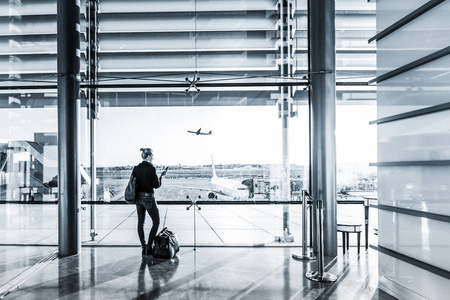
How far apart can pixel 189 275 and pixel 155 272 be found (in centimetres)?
51

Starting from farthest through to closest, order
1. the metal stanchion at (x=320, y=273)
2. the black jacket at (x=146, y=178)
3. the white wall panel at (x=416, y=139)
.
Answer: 1. the black jacket at (x=146, y=178)
2. the metal stanchion at (x=320, y=273)
3. the white wall panel at (x=416, y=139)

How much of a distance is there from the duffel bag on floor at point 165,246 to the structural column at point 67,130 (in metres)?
1.49

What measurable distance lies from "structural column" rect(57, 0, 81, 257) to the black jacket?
114 cm

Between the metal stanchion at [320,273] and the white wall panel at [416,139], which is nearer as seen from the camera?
the white wall panel at [416,139]

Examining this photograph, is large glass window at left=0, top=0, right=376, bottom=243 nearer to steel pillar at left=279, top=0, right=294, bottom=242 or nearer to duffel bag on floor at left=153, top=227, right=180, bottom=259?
steel pillar at left=279, top=0, right=294, bottom=242

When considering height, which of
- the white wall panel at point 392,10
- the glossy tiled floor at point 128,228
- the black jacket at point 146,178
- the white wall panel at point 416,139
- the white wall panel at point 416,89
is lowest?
the glossy tiled floor at point 128,228

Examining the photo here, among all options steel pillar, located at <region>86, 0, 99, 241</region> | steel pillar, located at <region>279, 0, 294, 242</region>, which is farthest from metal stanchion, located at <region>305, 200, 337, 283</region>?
steel pillar, located at <region>86, 0, 99, 241</region>

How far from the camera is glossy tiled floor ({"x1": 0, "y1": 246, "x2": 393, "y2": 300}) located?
3611mm

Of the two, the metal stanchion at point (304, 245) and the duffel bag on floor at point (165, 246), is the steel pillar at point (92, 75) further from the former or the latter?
the metal stanchion at point (304, 245)

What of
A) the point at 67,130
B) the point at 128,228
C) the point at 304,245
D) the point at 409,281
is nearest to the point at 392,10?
the point at 409,281

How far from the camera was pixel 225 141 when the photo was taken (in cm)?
687

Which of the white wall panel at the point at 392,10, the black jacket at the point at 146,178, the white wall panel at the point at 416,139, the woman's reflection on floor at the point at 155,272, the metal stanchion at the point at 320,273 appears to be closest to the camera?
the white wall panel at the point at 416,139

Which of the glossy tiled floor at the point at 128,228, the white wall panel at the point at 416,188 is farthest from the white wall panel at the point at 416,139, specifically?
the glossy tiled floor at the point at 128,228

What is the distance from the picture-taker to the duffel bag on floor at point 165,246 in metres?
4.94
